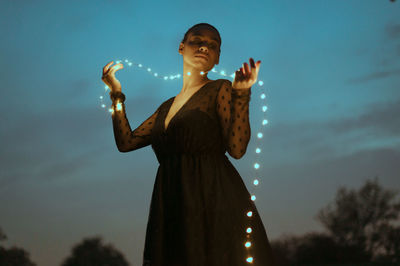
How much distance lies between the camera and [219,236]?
2.20 m

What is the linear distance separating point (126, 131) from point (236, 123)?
0.72 meters

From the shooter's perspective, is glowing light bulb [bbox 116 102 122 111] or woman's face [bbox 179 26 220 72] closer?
woman's face [bbox 179 26 220 72]

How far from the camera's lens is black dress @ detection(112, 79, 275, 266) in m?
2.21

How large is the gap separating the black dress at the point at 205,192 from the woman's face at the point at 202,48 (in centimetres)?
16

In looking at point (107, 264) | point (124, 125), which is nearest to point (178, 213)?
point (124, 125)

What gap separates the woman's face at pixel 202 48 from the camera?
2.59 metres

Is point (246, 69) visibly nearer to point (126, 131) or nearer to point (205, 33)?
point (205, 33)

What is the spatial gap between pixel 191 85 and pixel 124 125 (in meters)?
0.43

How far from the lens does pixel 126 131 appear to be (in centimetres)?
274

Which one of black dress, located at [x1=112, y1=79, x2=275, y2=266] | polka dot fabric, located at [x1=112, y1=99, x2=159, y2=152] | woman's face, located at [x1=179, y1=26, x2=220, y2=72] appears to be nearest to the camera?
black dress, located at [x1=112, y1=79, x2=275, y2=266]

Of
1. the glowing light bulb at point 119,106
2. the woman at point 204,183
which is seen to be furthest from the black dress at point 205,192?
the glowing light bulb at point 119,106

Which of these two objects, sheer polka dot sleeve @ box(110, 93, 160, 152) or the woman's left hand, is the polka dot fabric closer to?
sheer polka dot sleeve @ box(110, 93, 160, 152)

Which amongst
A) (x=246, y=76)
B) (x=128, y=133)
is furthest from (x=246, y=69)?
(x=128, y=133)

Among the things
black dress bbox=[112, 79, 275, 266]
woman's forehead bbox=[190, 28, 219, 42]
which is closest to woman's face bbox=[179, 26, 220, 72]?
woman's forehead bbox=[190, 28, 219, 42]
